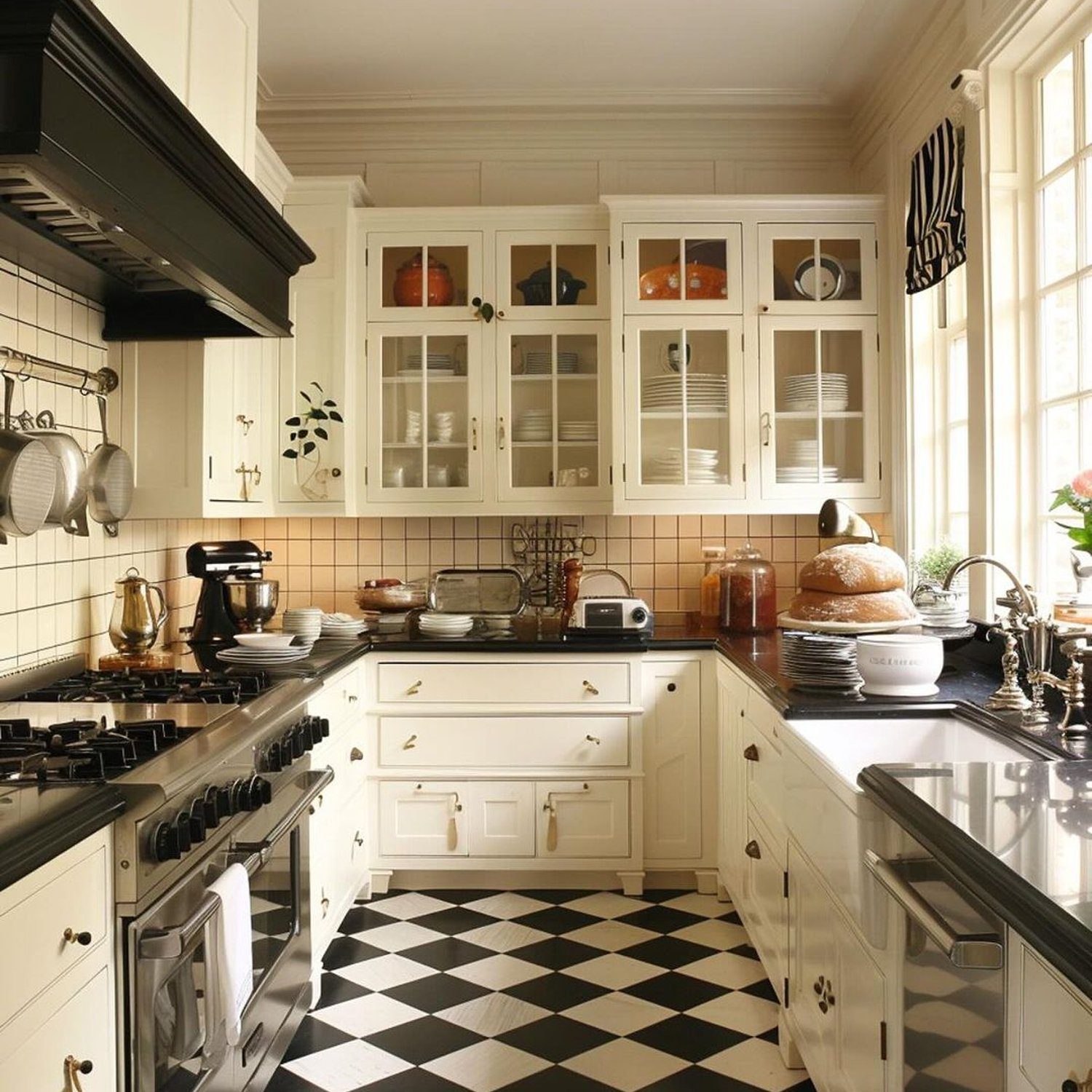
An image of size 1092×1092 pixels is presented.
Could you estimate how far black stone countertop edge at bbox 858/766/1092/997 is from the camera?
97 centimetres

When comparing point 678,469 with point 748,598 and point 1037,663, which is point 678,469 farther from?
point 1037,663

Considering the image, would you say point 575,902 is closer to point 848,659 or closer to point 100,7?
point 848,659

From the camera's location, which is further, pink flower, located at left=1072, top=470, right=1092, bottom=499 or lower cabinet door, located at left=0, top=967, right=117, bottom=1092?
pink flower, located at left=1072, top=470, right=1092, bottom=499

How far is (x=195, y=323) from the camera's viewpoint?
283cm

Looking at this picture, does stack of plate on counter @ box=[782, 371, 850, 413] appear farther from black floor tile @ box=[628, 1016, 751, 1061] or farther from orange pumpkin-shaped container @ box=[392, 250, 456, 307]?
black floor tile @ box=[628, 1016, 751, 1061]

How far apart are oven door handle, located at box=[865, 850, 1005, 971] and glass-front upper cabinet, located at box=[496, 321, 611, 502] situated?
2.58m

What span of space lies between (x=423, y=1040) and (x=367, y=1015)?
0.20 m

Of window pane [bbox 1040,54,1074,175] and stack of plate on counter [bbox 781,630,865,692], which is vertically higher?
window pane [bbox 1040,54,1074,175]

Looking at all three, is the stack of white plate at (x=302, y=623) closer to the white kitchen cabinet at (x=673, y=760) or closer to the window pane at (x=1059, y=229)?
the white kitchen cabinet at (x=673, y=760)

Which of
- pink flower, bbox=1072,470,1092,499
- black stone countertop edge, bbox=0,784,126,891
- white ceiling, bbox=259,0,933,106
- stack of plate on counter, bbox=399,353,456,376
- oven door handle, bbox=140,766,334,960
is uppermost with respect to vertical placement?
white ceiling, bbox=259,0,933,106

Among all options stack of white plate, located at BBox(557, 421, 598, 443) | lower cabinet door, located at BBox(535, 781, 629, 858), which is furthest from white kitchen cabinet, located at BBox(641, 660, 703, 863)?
stack of white plate, located at BBox(557, 421, 598, 443)

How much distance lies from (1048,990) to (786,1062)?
155cm

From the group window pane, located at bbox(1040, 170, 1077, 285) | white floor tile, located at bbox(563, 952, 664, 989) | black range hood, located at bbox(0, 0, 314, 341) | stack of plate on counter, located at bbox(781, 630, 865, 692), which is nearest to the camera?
black range hood, located at bbox(0, 0, 314, 341)

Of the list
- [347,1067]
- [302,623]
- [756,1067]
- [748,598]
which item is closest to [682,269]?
[748,598]
